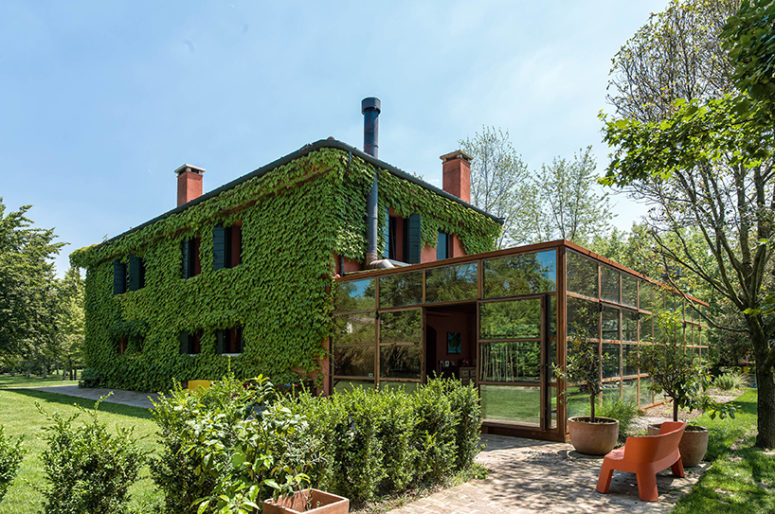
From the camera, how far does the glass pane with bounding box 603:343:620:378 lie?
408 inches

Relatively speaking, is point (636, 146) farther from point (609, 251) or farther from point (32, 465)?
point (609, 251)

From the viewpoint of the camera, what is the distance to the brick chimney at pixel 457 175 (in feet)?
61.1

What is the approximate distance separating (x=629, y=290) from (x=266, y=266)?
30.2 ft

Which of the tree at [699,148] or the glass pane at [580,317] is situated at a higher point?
the tree at [699,148]

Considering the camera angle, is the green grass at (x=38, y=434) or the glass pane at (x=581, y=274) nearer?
the green grass at (x=38, y=434)

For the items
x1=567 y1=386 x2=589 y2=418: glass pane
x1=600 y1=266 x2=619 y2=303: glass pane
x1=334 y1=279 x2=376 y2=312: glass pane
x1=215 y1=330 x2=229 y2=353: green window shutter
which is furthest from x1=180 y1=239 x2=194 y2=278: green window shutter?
x1=567 y1=386 x2=589 y2=418: glass pane

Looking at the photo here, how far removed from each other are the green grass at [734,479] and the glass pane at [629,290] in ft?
10.5

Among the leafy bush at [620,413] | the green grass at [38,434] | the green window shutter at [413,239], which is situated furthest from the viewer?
the green window shutter at [413,239]

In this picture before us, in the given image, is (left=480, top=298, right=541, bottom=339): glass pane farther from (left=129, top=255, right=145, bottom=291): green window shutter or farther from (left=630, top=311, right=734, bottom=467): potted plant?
(left=129, top=255, right=145, bottom=291): green window shutter

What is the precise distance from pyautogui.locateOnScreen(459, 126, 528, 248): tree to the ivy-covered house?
10.7 meters

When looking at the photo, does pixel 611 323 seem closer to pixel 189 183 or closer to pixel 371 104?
pixel 371 104

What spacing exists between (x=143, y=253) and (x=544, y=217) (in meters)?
21.5

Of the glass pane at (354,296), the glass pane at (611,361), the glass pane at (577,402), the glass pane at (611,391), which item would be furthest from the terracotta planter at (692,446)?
the glass pane at (354,296)

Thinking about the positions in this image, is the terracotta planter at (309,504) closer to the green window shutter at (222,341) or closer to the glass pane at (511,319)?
the glass pane at (511,319)
